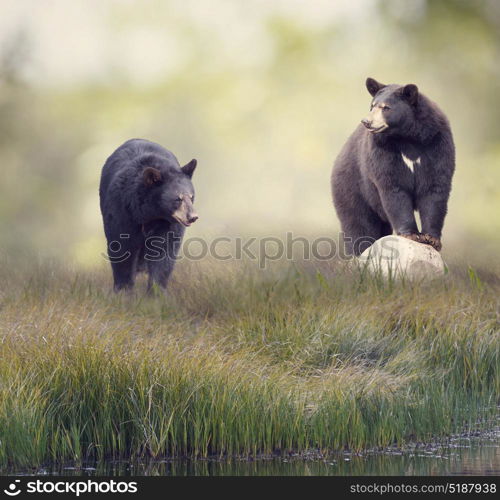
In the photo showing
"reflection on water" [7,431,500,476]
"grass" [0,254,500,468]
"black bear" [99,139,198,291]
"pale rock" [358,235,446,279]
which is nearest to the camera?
"reflection on water" [7,431,500,476]

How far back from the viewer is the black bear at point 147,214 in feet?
32.3

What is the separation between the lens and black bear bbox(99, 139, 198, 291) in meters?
9.84

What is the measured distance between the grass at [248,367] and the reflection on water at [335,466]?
13cm

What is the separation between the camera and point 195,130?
18.5m

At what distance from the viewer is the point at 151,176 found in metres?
9.87

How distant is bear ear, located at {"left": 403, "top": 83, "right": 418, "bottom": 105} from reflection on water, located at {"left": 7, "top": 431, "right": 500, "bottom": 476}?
440 cm

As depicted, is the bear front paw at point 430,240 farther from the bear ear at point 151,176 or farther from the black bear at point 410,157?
the bear ear at point 151,176

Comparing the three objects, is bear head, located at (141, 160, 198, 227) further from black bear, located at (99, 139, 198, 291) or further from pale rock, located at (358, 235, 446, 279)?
pale rock, located at (358, 235, 446, 279)

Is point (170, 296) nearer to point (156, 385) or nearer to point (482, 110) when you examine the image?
point (156, 385)

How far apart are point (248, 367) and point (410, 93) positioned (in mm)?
4038

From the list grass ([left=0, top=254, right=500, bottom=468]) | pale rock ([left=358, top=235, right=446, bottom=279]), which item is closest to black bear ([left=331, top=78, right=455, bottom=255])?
pale rock ([left=358, top=235, right=446, bottom=279])

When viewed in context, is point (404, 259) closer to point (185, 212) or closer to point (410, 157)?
point (410, 157)
